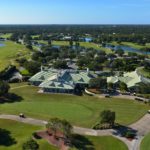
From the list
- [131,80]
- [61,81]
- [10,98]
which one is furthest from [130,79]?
[10,98]

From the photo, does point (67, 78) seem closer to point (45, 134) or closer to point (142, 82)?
point (142, 82)

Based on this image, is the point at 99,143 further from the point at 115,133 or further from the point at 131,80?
the point at 131,80

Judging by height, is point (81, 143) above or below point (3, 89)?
below

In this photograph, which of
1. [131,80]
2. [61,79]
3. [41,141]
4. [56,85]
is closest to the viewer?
[41,141]

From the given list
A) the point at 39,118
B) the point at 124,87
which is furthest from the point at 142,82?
the point at 39,118

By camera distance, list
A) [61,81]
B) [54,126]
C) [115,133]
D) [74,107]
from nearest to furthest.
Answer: [54,126]
[115,133]
[74,107]
[61,81]

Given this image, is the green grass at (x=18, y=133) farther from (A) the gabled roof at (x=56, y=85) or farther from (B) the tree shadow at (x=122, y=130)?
(A) the gabled roof at (x=56, y=85)
